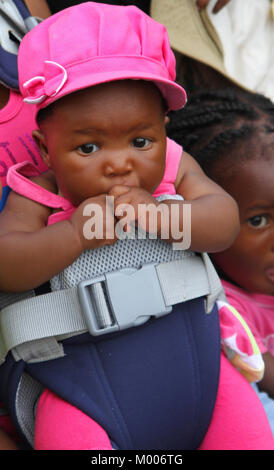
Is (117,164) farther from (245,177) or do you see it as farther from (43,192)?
(245,177)

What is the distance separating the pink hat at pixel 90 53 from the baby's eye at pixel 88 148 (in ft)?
0.36

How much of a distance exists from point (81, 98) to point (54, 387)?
593 mm

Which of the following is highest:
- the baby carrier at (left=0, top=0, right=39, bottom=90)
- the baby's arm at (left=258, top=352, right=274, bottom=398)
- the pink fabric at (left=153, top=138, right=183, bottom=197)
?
the baby carrier at (left=0, top=0, right=39, bottom=90)

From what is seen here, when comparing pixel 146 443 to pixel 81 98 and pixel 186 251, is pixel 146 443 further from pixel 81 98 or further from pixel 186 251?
pixel 81 98

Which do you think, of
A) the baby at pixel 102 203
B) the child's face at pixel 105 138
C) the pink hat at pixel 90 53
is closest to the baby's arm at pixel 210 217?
the baby at pixel 102 203

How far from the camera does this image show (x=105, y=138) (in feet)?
3.38

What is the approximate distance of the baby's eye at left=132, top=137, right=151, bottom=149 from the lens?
107cm

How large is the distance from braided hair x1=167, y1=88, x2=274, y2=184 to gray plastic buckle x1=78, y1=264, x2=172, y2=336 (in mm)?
653

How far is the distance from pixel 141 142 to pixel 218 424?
0.66 meters

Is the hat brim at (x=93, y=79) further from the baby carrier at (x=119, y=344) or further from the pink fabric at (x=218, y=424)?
the pink fabric at (x=218, y=424)

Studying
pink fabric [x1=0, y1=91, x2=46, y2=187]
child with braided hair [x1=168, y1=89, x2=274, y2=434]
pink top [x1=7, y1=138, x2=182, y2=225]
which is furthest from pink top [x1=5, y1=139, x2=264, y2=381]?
child with braided hair [x1=168, y1=89, x2=274, y2=434]

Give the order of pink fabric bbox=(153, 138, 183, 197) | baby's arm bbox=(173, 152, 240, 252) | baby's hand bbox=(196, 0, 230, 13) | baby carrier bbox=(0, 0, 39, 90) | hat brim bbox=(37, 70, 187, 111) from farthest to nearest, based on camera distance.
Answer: baby's hand bbox=(196, 0, 230, 13) < baby carrier bbox=(0, 0, 39, 90) < pink fabric bbox=(153, 138, 183, 197) < baby's arm bbox=(173, 152, 240, 252) < hat brim bbox=(37, 70, 187, 111)

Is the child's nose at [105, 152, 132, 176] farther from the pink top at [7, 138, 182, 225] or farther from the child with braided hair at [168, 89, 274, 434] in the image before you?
the child with braided hair at [168, 89, 274, 434]
